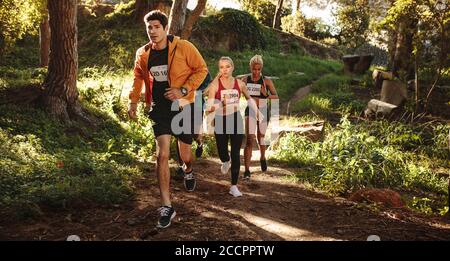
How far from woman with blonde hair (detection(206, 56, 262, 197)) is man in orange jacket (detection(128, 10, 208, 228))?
36.0 inches

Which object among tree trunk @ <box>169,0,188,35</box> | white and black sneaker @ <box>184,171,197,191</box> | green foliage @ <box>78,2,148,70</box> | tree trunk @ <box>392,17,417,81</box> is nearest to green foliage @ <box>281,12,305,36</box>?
green foliage @ <box>78,2,148,70</box>

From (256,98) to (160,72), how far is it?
2.59 metres

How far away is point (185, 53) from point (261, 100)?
8.12 feet

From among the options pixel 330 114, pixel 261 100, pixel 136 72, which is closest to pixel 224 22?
pixel 330 114

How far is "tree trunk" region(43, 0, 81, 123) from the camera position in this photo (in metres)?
8.02

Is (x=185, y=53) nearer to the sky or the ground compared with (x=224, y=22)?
nearer to the ground

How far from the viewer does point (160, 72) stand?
4750 millimetres

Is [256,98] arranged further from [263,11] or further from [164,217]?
[263,11]

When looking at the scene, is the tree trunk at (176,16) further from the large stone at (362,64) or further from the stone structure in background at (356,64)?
the large stone at (362,64)

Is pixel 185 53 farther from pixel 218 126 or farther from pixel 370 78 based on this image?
pixel 370 78

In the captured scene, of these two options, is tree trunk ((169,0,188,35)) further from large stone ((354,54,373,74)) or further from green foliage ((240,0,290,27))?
green foliage ((240,0,290,27))

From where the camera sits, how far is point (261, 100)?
698 centimetres

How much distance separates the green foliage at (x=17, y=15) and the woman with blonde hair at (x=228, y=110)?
7223 millimetres
